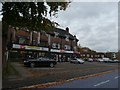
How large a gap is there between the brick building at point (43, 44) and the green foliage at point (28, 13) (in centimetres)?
3058

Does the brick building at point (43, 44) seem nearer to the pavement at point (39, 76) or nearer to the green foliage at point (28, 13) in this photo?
the pavement at point (39, 76)

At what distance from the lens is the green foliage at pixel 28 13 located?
1838 cm

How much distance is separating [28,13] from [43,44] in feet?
171

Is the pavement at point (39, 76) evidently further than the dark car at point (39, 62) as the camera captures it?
No

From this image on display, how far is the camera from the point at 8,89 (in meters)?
15.6

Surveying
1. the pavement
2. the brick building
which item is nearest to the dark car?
the pavement

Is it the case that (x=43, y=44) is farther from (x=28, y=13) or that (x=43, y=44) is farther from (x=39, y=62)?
(x=28, y=13)

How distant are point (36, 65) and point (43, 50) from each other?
28.4 m

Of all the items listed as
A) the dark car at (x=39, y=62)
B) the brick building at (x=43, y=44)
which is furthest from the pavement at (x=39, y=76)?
the brick building at (x=43, y=44)

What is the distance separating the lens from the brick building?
60.9 metres

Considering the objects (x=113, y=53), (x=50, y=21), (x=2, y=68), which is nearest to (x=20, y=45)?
(x=2, y=68)

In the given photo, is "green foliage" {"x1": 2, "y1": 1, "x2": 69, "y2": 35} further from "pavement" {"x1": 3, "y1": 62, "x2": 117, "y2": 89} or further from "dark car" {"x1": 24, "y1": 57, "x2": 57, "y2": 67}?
"dark car" {"x1": 24, "y1": 57, "x2": 57, "y2": 67}

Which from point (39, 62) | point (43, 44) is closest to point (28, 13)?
point (39, 62)

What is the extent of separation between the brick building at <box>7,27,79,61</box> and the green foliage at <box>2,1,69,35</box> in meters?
30.6
